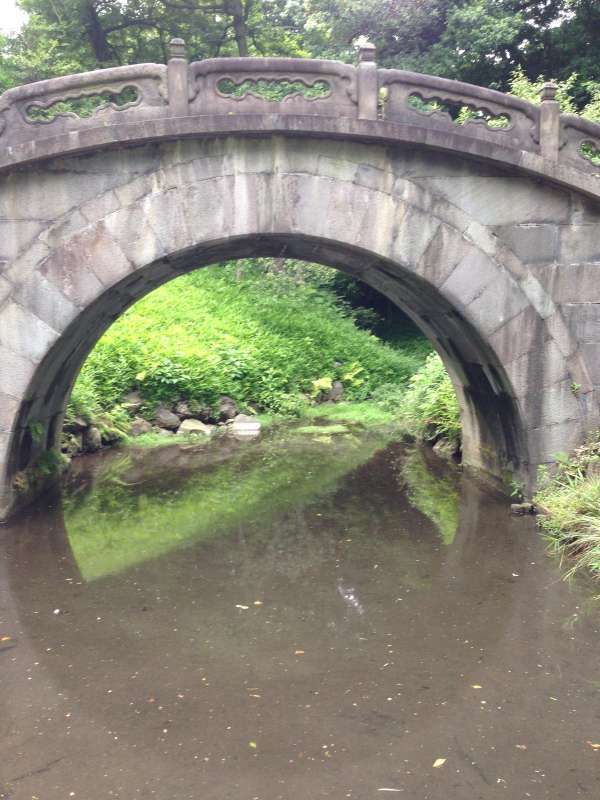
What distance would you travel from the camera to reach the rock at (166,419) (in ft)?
43.7

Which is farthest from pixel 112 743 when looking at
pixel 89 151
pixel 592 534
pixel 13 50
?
pixel 13 50

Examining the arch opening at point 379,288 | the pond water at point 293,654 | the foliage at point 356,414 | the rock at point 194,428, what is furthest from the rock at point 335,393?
the pond water at point 293,654

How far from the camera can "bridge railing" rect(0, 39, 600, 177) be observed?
22.0ft

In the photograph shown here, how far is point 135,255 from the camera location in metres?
6.97

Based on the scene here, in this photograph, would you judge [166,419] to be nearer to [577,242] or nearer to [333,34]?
[577,242]

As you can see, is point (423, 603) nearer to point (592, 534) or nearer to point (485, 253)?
point (592, 534)

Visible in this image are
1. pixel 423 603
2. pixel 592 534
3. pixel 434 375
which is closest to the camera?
pixel 423 603

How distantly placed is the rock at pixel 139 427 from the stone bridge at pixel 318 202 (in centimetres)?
495

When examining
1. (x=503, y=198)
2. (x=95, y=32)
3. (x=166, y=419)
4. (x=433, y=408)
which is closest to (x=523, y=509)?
(x=503, y=198)

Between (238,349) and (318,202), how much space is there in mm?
9097

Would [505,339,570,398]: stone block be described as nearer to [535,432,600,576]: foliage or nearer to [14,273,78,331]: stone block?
[535,432,600,576]: foliage

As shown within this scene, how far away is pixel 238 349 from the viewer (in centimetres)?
1612

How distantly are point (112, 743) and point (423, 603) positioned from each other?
245 cm

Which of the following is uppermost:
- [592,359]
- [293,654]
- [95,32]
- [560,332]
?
[95,32]
